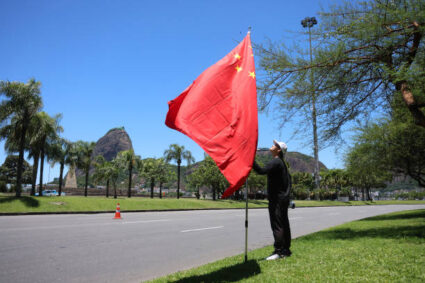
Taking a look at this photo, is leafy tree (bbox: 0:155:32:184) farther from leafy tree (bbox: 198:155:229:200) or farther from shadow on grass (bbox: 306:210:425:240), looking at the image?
shadow on grass (bbox: 306:210:425:240)

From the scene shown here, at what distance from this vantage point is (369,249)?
5965 mm

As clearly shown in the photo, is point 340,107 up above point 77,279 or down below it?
above

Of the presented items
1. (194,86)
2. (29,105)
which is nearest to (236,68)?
(194,86)

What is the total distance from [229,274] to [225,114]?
2.28 m

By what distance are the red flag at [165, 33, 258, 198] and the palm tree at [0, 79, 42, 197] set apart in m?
20.4

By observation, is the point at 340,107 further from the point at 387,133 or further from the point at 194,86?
the point at 387,133

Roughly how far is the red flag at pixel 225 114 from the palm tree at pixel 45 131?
Answer: 2151 cm

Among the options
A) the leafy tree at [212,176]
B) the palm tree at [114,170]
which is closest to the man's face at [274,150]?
the leafy tree at [212,176]

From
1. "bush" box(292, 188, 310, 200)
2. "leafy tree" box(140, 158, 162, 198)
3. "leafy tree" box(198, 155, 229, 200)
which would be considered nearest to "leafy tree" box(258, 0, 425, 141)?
"leafy tree" box(198, 155, 229, 200)

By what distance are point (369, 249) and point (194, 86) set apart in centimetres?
463

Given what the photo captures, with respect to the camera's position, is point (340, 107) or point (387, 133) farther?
point (387, 133)

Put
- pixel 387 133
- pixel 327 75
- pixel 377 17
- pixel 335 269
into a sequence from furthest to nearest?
pixel 387 133 < pixel 327 75 < pixel 377 17 < pixel 335 269

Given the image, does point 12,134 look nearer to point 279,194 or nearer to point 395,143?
point 279,194

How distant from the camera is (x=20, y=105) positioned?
21.0m
